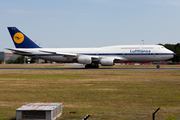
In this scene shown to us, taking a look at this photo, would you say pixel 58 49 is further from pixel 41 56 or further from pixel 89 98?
pixel 89 98

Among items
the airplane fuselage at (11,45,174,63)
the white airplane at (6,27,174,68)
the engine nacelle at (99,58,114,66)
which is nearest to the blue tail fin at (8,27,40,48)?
the white airplane at (6,27,174,68)

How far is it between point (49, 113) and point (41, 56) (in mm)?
44311

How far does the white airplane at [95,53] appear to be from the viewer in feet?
161

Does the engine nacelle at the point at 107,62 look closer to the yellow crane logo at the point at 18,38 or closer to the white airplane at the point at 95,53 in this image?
the white airplane at the point at 95,53

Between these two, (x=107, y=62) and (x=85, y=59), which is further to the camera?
(x=85, y=59)

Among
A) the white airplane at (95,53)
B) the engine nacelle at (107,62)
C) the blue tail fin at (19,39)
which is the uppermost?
the blue tail fin at (19,39)

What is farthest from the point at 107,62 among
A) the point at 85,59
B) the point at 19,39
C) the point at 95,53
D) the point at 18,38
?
the point at 18,38

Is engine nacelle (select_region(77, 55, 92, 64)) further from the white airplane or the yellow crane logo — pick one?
the yellow crane logo

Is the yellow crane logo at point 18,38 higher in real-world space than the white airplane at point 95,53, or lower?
higher

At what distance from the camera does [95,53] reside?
5094 cm

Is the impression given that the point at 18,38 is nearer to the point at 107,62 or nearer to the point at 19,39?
the point at 19,39

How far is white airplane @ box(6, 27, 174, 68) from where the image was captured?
49188 mm

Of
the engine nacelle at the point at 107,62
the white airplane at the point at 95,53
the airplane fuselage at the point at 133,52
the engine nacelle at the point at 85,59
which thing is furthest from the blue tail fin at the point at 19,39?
the engine nacelle at the point at 107,62

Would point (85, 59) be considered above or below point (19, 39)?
below
